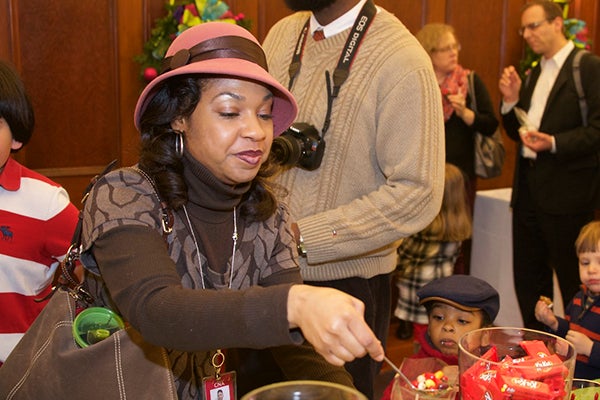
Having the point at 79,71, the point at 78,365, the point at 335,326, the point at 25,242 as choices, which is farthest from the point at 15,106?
the point at 79,71

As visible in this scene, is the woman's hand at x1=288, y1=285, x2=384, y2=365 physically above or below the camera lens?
above

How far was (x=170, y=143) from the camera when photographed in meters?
1.39

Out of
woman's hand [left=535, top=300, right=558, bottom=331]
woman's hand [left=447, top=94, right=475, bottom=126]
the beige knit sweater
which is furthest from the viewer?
woman's hand [left=447, top=94, right=475, bottom=126]

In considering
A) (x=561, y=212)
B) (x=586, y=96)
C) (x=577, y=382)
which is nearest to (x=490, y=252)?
(x=561, y=212)

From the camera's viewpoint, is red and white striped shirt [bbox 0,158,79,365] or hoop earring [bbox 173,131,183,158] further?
red and white striped shirt [bbox 0,158,79,365]

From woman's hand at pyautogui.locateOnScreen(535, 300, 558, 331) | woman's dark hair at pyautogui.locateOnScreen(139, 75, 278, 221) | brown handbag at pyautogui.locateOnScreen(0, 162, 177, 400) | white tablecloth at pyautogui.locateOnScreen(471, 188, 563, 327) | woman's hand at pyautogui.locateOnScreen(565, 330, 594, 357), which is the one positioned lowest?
white tablecloth at pyautogui.locateOnScreen(471, 188, 563, 327)

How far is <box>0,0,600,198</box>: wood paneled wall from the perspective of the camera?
12.8ft

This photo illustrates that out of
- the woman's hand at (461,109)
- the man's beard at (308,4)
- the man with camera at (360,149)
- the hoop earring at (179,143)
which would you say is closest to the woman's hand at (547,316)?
the man with camera at (360,149)

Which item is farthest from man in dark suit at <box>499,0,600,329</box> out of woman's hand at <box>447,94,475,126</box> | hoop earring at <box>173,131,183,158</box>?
hoop earring at <box>173,131,183,158</box>

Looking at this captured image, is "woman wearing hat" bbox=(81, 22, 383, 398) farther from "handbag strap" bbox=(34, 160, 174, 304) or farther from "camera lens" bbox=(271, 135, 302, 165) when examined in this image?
"camera lens" bbox=(271, 135, 302, 165)

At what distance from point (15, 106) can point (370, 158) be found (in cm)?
92

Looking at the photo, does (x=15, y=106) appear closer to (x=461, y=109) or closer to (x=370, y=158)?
(x=370, y=158)

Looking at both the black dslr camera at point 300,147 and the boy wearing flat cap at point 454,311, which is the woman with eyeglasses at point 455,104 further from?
the black dslr camera at point 300,147

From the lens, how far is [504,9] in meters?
5.26
